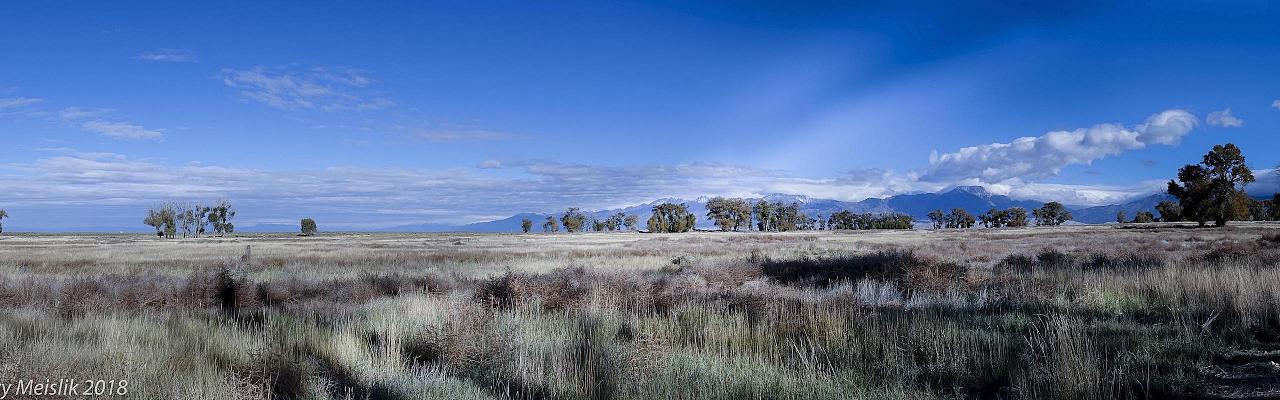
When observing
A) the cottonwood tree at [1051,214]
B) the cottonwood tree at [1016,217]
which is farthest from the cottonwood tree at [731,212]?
the cottonwood tree at [1051,214]

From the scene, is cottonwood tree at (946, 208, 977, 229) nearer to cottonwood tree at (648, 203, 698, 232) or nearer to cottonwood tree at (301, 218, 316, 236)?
cottonwood tree at (648, 203, 698, 232)

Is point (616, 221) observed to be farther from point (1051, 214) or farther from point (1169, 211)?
point (1169, 211)

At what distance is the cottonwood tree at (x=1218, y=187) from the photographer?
180 feet

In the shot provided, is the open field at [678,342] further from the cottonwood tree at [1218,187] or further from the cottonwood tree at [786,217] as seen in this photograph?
the cottonwood tree at [786,217]

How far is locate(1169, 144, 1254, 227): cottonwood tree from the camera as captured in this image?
54.8 meters

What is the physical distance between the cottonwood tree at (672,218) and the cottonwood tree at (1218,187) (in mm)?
102933

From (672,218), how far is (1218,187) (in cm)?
10926

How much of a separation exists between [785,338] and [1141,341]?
3.92 meters

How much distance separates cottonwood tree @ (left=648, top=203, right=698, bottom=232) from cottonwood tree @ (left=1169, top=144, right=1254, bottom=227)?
102933 mm

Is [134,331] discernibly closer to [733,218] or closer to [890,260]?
[890,260]

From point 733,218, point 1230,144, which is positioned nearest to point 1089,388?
point 1230,144

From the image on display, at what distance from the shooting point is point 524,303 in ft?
34.0

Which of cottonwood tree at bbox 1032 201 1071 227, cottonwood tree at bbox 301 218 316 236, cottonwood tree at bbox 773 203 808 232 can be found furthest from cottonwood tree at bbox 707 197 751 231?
cottonwood tree at bbox 301 218 316 236

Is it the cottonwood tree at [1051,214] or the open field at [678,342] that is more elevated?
the cottonwood tree at [1051,214]
